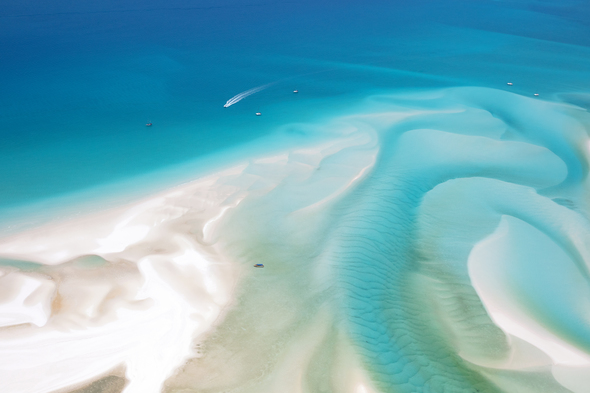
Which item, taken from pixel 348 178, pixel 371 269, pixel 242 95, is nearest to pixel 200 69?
pixel 242 95

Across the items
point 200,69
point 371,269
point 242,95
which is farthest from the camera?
point 200,69

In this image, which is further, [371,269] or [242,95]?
[242,95]

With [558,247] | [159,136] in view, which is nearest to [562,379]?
[558,247]

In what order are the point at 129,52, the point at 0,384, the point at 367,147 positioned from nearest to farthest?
the point at 0,384
the point at 367,147
the point at 129,52

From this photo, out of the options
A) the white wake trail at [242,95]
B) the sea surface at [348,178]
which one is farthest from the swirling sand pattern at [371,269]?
the white wake trail at [242,95]

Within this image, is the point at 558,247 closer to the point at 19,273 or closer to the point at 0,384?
the point at 0,384

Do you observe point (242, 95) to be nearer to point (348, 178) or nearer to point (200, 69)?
point (200, 69)

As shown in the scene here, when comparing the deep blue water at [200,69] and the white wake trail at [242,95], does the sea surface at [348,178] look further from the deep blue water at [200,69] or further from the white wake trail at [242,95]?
the white wake trail at [242,95]
